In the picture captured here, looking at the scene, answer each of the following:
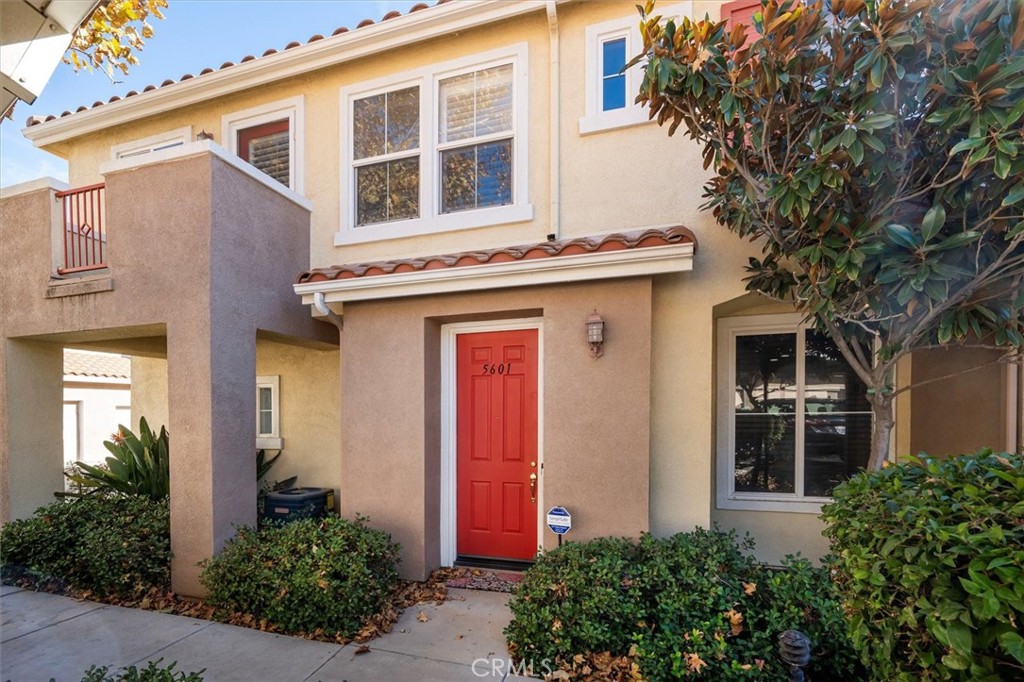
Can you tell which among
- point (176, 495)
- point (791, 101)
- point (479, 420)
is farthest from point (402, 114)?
point (176, 495)

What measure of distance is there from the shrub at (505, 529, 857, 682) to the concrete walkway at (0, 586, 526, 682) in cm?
50

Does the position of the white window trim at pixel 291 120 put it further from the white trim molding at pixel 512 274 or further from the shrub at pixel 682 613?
the shrub at pixel 682 613

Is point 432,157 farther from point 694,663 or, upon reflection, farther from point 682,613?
point 694,663

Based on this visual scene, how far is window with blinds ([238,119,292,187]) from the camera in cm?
691

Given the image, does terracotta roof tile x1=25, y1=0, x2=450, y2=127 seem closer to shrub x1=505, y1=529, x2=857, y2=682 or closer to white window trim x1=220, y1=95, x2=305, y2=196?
white window trim x1=220, y1=95, x2=305, y2=196

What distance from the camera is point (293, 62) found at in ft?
21.0

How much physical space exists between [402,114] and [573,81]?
2.42 meters

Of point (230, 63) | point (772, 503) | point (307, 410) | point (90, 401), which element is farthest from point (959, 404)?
point (90, 401)

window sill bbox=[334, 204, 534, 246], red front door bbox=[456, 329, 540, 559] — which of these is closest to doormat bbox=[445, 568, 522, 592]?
red front door bbox=[456, 329, 540, 559]

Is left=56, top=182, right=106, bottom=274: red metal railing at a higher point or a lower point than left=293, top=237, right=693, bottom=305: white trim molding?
higher

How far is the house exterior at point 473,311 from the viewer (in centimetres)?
473

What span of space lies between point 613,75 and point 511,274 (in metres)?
2.77

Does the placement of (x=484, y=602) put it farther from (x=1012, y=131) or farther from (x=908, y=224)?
(x=1012, y=131)

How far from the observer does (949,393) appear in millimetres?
4793
